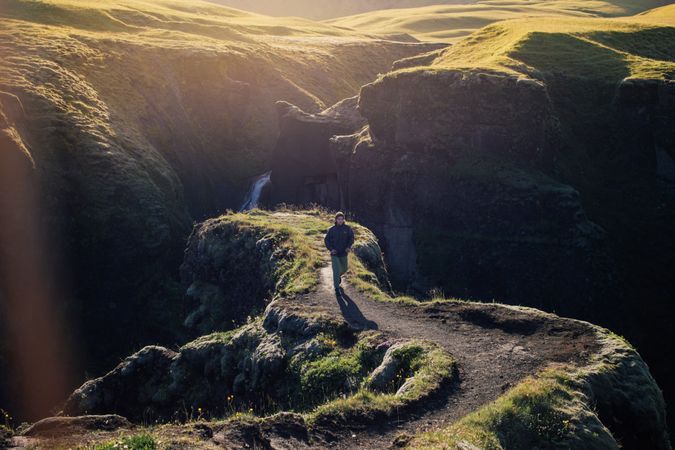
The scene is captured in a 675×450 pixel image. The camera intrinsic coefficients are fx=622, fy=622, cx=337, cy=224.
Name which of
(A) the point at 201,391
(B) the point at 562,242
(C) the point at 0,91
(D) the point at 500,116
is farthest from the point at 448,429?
(C) the point at 0,91

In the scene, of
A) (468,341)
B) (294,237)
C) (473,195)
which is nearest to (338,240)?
(468,341)

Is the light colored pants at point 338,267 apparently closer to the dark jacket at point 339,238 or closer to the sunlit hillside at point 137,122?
the dark jacket at point 339,238

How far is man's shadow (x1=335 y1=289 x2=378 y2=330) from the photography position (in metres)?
22.0

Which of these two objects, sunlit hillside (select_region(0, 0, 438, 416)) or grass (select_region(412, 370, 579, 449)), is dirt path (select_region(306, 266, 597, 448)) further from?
sunlit hillside (select_region(0, 0, 438, 416))

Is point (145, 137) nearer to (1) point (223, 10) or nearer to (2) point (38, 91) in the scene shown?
(2) point (38, 91)

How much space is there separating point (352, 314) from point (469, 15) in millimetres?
135566

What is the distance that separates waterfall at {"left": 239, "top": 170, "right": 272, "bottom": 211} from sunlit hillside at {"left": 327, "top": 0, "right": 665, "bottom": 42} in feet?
215

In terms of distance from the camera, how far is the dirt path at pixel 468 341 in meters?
15.3

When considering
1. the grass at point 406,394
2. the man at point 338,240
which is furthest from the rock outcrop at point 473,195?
the grass at point 406,394

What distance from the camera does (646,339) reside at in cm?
3462

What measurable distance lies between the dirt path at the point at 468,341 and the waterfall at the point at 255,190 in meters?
36.8

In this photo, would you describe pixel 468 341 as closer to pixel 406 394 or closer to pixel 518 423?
pixel 406 394

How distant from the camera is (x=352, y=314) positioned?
910 inches

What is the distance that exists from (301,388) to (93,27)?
231 ft
